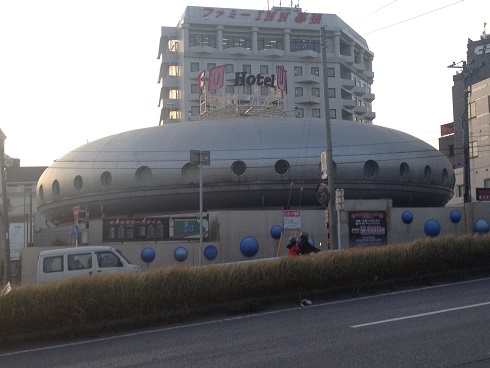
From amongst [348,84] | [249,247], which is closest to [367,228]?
[249,247]

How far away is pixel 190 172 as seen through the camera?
41.1 meters

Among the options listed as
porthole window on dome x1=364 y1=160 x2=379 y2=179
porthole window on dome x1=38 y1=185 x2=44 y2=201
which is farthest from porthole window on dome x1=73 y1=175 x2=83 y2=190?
porthole window on dome x1=364 y1=160 x2=379 y2=179

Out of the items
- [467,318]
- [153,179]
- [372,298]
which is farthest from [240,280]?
[153,179]

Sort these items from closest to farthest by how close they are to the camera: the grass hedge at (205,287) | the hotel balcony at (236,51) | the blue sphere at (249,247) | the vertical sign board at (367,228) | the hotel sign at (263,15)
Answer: the grass hedge at (205,287) → the blue sphere at (249,247) → the vertical sign board at (367,228) → the hotel sign at (263,15) → the hotel balcony at (236,51)

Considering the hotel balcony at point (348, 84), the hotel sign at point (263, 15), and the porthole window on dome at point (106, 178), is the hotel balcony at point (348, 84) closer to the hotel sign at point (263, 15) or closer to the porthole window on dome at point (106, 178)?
the hotel sign at point (263, 15)

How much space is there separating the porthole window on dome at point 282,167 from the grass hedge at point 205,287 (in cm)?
2263

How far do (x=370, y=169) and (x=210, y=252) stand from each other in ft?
39.3

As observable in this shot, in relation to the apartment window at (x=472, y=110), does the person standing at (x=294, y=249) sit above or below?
below

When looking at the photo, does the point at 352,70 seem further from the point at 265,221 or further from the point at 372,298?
the point at 372,298

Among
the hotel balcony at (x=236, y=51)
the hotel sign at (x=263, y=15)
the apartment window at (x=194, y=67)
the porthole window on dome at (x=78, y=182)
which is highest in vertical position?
the hotel sign at (x=263, y=15)

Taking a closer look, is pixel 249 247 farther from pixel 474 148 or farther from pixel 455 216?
pixel 474 148

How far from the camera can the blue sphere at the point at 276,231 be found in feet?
117

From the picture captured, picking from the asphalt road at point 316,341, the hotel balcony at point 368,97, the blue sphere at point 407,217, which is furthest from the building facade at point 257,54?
the asphalt road at point 316,341

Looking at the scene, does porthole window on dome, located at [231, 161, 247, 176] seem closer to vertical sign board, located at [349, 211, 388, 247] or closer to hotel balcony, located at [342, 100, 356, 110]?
vertical sign board, located at [349, 211, 388, 247]
